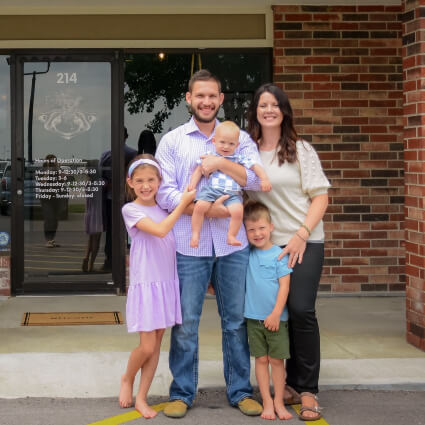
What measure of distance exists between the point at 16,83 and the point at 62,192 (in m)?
1.24

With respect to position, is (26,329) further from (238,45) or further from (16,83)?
(238,45)

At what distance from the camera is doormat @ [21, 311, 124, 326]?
7000mm

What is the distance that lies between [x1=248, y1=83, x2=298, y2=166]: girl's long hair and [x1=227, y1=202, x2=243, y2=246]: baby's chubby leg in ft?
1.43

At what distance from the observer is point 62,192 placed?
834 cm

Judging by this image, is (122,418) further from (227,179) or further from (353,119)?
(353,119)

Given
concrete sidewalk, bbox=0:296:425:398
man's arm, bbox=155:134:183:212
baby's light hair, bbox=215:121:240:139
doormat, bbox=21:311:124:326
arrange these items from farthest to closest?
doormat, bbox=21:311:124:326 → concrete sidewalk, bbox=0:296:425:398 → man's arm, bbox=155:134:183:212 → baby's light hair, bbox=215:121:240:139

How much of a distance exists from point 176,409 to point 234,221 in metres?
1.17

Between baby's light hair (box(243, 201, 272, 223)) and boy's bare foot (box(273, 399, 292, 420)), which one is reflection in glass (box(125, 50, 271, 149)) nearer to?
baby's light hair (box(243, 201, 272, 223))

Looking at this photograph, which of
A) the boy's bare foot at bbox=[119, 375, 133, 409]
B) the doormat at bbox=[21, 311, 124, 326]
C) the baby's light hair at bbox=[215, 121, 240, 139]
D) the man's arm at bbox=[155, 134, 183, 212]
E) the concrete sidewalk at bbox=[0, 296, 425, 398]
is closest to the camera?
the baby's light hair at bbox=[215, 121, 240, 139]

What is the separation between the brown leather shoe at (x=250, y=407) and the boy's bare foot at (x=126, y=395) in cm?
67

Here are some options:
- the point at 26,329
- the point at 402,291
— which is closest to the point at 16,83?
the point at 26,329

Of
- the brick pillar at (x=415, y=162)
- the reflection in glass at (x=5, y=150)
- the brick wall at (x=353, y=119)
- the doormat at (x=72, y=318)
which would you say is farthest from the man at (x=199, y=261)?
the reflection in glass at (x=5, y=150)

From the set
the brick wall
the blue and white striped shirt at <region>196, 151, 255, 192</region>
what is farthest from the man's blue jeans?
the brick wall

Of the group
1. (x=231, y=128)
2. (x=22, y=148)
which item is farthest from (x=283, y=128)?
(x=22, y=148)
